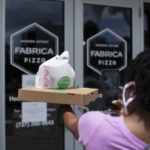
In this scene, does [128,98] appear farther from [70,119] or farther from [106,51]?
[106,51]

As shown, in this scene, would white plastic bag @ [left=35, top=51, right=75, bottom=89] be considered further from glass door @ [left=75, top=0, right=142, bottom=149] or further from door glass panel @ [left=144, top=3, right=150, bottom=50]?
door glass panel @ [left=144, top=3, right=150, bottom=50]

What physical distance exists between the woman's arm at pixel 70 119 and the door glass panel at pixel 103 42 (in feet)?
7.13

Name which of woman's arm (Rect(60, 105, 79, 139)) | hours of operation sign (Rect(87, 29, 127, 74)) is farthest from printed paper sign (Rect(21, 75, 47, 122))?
woman's arm (Rect(60, 105, 79, 139))

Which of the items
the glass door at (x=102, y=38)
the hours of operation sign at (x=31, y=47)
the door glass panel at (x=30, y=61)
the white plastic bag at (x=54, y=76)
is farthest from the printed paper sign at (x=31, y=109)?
the white plastic bag at (x=54, y=76)

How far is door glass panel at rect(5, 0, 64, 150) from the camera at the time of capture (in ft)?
11.6

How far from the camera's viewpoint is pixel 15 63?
3535mm

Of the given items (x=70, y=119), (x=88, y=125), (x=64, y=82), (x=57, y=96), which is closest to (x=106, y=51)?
(x=64, y=82)

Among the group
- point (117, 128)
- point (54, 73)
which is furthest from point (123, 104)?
point (54, 73)

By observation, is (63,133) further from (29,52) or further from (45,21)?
(45,21)

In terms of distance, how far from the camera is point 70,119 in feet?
4.76

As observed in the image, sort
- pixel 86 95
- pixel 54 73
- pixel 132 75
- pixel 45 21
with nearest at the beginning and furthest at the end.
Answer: pixel 132 75 < pixel 86 95 < pixel 54 73 < pixel 45 21

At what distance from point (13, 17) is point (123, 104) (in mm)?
2665

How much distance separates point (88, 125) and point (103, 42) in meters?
2.84

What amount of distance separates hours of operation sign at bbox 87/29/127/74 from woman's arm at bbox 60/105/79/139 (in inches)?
90.8
